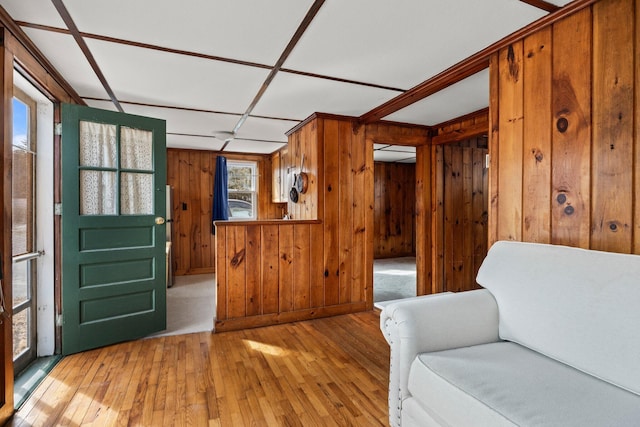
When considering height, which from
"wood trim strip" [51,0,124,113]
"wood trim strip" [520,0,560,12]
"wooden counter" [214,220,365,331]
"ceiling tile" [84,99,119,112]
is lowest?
"wooden counter" [214,220,365,331]

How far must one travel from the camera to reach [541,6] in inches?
59.7

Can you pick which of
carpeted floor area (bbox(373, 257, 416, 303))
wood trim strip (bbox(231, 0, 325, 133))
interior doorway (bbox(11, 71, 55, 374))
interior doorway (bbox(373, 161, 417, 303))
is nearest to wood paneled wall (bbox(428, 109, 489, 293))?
carpeted floor area (bbox(373, 257, 416, 303))

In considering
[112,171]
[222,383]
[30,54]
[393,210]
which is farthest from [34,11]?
[393,210]

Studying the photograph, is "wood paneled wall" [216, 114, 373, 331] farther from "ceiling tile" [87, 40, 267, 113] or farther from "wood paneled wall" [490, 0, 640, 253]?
"wood paneled wall" [490, 0, 640, 253]

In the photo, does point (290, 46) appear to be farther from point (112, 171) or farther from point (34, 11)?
point (112, 171)

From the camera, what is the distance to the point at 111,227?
2.55 meters

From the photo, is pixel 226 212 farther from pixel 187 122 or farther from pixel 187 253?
pixel 187 122

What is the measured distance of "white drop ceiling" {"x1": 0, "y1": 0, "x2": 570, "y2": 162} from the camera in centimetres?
153

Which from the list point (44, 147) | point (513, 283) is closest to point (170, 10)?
point (44, 147)

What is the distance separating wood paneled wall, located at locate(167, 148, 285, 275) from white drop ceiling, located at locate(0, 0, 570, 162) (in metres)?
2.20

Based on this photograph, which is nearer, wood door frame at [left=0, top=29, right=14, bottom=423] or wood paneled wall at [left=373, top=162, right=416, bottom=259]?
wood door frame at [left=0, top=29, right=14, bottom=423]

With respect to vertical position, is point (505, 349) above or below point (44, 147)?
below

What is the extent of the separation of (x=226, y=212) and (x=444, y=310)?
4489 mm

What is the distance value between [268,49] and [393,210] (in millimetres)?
5599
